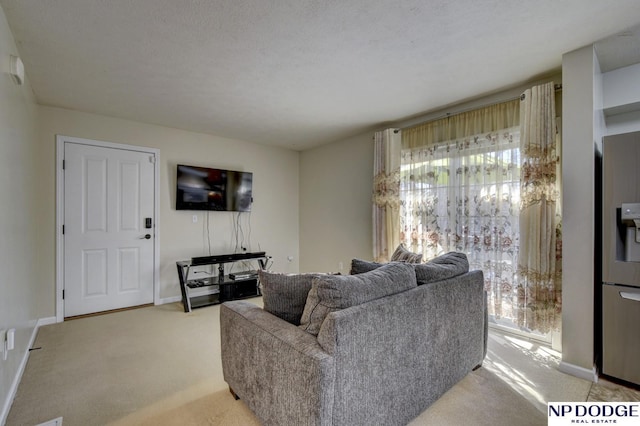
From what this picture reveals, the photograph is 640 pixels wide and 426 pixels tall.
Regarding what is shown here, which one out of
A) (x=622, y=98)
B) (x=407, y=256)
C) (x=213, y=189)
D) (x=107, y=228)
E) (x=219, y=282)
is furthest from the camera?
(x=213, y=189)

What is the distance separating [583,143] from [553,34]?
32.4 inches

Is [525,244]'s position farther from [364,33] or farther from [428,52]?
[364,33]

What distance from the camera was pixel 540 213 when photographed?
8.18ft

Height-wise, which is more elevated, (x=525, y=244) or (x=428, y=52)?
(x=428, y=52)

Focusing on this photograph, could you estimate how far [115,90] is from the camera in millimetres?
A: 2857

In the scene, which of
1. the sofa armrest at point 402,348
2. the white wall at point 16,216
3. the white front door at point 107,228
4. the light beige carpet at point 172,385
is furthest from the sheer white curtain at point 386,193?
the white wall at point 16,216

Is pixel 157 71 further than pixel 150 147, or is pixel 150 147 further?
pixel 150 147

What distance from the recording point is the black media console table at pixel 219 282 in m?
3.76

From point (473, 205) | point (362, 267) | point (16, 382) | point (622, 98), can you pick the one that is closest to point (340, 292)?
point (362, 267)

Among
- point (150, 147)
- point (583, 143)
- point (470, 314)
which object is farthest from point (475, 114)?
point (150, 147)

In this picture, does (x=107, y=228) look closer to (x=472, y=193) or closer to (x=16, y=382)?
(x=16, y=382)

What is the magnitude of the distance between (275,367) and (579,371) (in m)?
2.32

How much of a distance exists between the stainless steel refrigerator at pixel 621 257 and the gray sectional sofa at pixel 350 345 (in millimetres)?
1076
